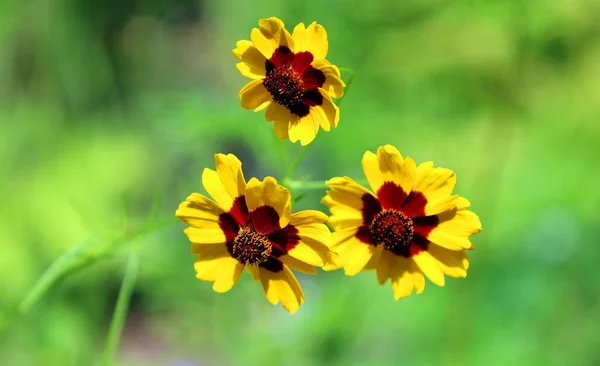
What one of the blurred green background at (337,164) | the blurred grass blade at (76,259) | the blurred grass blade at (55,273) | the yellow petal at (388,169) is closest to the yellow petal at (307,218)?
the yellow petal at (388,169)

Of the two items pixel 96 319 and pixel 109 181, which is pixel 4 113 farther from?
pixel 96 319

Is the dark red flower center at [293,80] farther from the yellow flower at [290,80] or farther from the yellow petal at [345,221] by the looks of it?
the yellow petal at [345,221]

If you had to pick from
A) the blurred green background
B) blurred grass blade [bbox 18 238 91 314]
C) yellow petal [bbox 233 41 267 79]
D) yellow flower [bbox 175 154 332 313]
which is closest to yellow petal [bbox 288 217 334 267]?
yellow flower [bbox 175 154 332 313]

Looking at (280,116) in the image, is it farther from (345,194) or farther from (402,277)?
(402,277)

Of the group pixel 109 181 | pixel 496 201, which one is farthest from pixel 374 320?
pixel 109 181

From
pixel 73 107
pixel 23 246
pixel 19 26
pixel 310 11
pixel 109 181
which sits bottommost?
pixel 23 246
